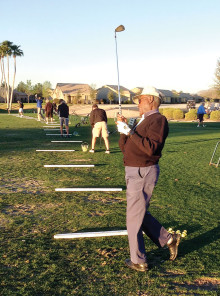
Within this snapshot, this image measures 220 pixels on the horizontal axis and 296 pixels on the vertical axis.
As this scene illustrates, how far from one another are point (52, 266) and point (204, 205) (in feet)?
11.7

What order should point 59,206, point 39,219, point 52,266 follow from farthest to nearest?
point 59,206 → point 39,219 → point 52,266

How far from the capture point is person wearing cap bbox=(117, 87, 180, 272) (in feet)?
11.4

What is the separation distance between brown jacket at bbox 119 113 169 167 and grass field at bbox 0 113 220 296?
1.33 metres

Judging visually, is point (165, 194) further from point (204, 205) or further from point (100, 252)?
point (100, 252)

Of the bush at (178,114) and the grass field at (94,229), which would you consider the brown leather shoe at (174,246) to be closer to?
the grass field at (94,229)

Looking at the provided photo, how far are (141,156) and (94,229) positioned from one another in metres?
1.93

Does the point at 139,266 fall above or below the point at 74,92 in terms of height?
below

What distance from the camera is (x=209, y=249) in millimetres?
4367

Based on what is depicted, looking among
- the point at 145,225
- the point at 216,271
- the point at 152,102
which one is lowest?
the point at 216,271

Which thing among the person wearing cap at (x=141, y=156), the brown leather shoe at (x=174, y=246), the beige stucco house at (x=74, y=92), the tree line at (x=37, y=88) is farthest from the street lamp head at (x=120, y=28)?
the tree line at (x=37, y=88)

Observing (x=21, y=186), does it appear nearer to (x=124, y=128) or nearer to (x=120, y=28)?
(x=120, y=28)

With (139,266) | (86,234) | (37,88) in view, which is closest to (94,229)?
(86,234)

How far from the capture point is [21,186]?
7.44 m

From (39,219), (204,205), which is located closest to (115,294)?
(39,219)
